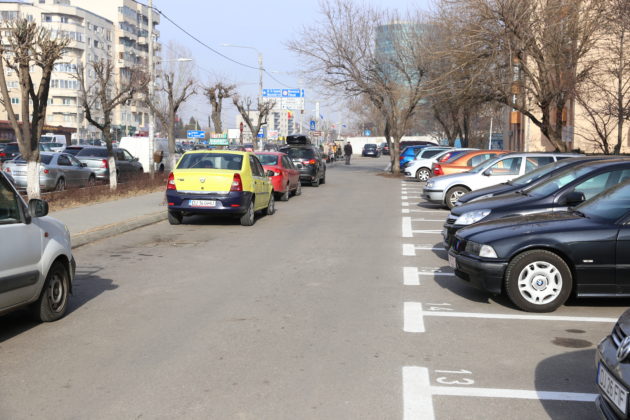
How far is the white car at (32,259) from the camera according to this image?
20.0 feet

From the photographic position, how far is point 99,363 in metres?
5.59

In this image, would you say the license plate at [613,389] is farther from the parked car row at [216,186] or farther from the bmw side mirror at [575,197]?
the parked car row at [216,186]

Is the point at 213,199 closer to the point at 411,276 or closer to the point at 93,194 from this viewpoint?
the point at 411,276

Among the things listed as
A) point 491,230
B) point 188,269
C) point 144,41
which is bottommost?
point 188,269

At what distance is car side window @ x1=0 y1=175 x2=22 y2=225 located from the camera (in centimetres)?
620

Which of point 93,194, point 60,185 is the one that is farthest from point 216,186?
point 60,185

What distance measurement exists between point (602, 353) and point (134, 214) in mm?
13793

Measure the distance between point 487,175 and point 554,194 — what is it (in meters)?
7.51

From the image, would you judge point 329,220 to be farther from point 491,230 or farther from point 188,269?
point 491,230

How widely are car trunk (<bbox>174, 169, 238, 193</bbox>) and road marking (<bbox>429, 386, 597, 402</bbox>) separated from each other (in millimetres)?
10310

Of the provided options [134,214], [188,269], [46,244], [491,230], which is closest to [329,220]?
[134,214]

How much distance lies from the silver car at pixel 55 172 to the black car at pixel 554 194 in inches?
596

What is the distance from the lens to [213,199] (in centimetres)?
1471

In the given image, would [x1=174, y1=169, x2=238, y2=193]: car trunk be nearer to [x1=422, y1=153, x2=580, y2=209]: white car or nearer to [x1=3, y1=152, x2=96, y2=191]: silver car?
[x1=422, y1=153, x2=580, y2=209]: white car
